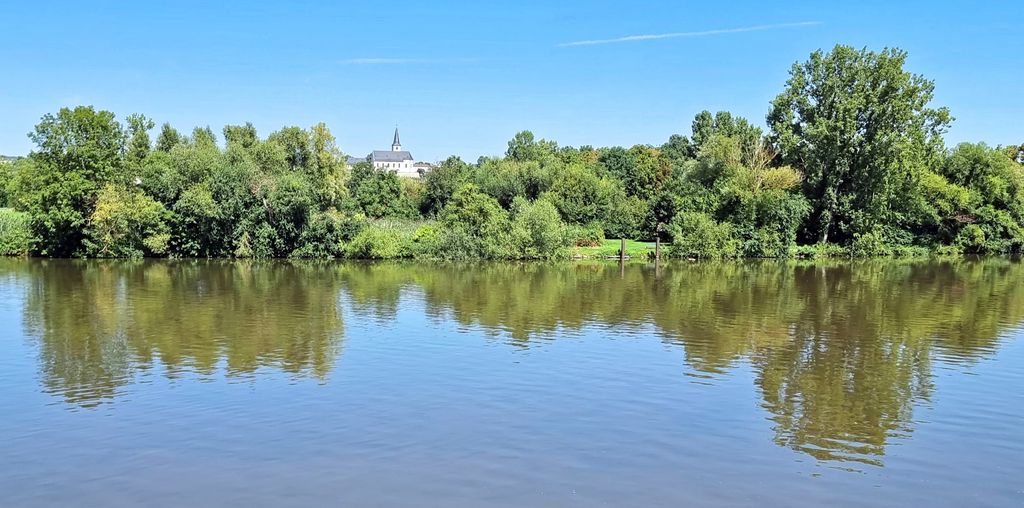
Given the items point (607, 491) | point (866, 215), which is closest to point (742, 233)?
point (866, 215)

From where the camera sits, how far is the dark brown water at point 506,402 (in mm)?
9516

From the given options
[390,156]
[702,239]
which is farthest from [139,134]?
[390,156]

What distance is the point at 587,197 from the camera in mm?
59844

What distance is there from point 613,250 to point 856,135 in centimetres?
1754

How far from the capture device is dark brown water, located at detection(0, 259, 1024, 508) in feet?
31.2

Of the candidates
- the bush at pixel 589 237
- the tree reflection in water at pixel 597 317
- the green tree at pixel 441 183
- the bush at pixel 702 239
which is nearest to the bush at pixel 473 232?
the tree reflection in water at pixel 597 317

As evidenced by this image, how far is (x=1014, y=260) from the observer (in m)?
51.4

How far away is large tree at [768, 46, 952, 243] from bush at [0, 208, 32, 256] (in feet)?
159

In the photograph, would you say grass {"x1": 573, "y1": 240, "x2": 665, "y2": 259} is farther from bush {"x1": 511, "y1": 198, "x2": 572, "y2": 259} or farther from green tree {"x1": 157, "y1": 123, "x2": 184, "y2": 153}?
green tree {"x1": 157, "y1": 123, "x2": 184, "y2": 153}

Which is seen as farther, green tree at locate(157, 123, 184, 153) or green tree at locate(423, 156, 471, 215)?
green tree at locate(423, 156, 471, 215)

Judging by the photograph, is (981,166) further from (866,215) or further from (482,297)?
→ (482,297)

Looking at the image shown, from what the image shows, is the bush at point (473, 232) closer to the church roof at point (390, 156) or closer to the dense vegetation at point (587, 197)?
the dense vegetation at point (587, 197)

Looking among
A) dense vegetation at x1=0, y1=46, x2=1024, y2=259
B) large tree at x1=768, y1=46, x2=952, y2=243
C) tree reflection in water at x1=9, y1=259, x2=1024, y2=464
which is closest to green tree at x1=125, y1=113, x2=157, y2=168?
dense vegetation at x1=0, y1=46, x2=1024, y2=259

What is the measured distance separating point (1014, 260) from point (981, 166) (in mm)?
8463
